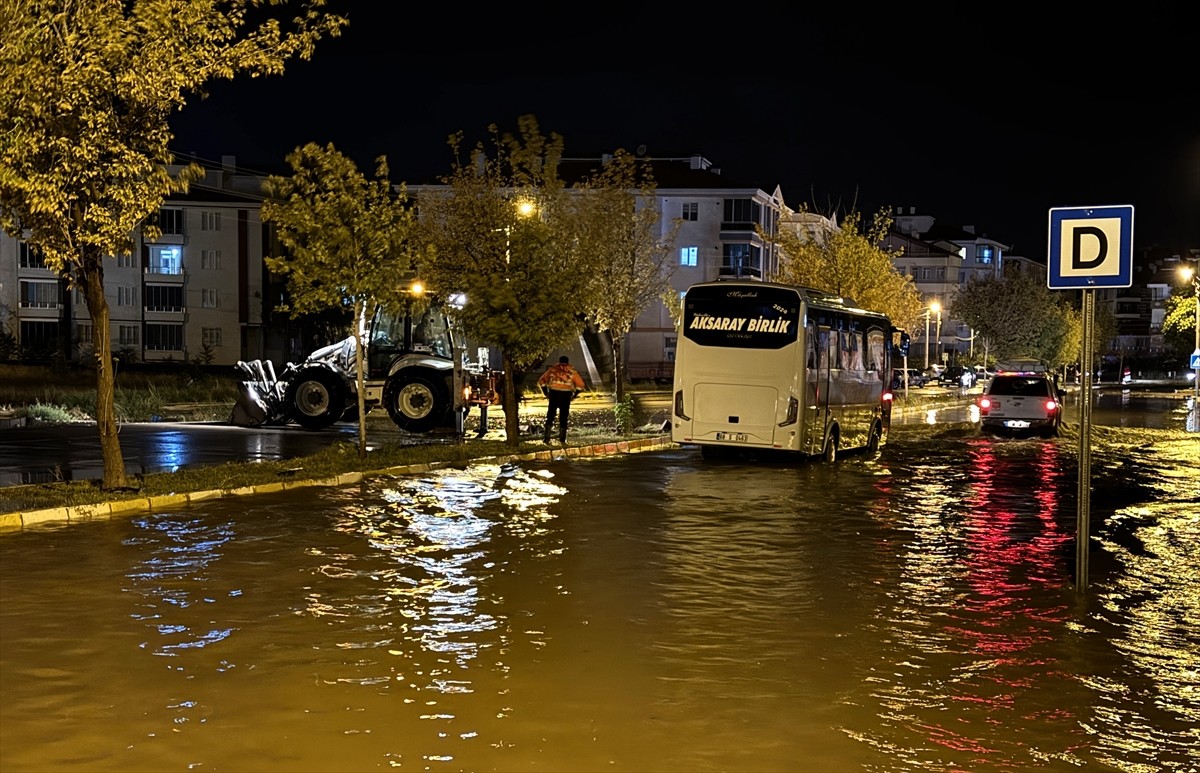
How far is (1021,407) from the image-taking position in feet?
114

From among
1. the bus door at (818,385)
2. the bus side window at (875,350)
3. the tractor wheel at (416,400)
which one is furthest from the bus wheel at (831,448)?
the tractor wheel at (416,400)

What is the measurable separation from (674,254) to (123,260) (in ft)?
116

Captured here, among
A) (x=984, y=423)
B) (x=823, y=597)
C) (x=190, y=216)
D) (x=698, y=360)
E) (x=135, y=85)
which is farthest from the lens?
(x=190, y=216)

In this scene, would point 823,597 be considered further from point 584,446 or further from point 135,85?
point 584,446

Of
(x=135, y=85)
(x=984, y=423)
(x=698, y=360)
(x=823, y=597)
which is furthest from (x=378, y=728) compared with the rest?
(x=984, y=423)

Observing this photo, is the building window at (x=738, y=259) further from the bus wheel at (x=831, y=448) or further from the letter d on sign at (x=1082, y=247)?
the letter d on sign at (x=1082, y=247)

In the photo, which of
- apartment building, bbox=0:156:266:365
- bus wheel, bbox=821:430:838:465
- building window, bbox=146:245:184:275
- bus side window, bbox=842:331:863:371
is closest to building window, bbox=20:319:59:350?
apartment building, bbox=0:156:266:365

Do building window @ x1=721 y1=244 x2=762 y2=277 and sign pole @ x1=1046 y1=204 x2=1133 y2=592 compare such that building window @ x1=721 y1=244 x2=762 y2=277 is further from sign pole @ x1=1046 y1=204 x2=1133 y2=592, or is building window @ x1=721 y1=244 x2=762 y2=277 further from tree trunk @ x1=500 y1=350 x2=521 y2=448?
sign pole @ x1=1046 y1=204 x2=1133 y2=592

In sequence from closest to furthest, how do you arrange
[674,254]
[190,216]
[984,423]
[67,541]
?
1. [67,541]
2. [984,423]
3. [190,216]
4. [674,254]

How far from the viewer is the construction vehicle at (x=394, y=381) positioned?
31.5m

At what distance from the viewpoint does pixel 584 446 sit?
90.8 ft

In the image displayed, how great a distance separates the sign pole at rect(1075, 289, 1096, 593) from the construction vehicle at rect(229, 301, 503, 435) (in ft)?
65.0

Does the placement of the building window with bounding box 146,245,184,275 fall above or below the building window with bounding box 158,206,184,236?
below

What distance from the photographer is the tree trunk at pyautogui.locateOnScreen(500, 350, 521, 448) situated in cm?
2684
